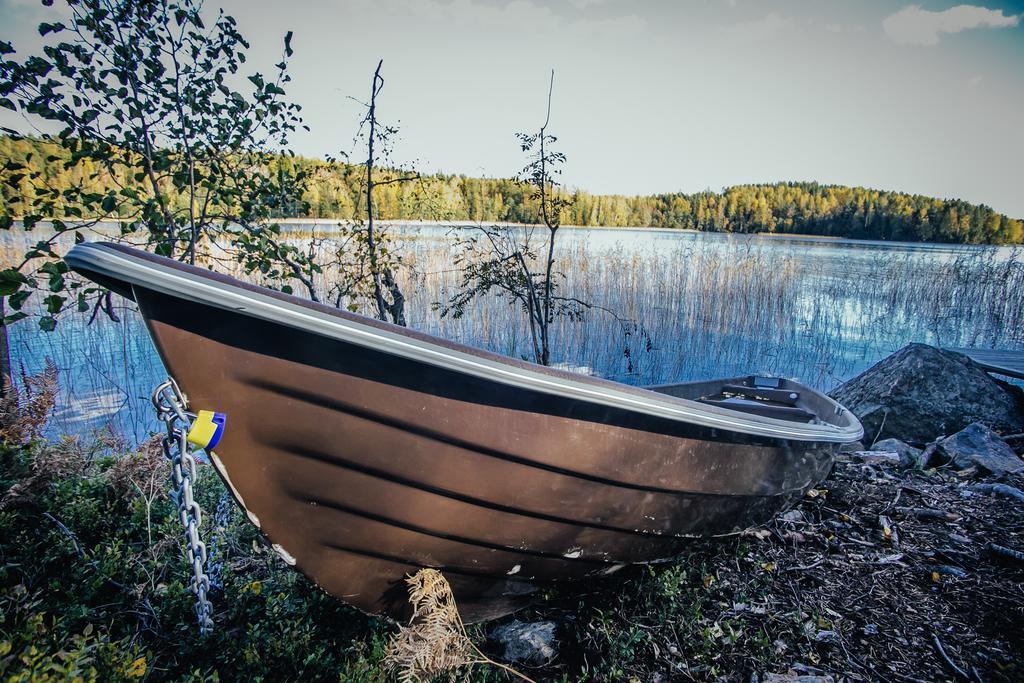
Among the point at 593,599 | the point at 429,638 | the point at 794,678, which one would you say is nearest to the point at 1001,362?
the point at 794,678

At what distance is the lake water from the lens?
19.2 feet

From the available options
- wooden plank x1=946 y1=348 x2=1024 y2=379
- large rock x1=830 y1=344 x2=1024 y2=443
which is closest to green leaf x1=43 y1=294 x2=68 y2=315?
large rock x1=830 y1=344 x2=1024 y2=443

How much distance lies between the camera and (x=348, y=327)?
123 centimetres

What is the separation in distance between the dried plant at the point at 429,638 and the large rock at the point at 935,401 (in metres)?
4.17

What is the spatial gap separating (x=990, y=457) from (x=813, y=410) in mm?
1192

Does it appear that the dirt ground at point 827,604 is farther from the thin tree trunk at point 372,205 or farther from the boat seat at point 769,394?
the thin tree trunk at point 372,205

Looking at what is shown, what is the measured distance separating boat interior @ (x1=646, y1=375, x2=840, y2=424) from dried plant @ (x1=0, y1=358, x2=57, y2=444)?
4002mm

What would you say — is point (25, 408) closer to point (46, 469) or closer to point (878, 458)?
point (46, 469)

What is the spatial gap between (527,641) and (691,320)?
6.55 meters

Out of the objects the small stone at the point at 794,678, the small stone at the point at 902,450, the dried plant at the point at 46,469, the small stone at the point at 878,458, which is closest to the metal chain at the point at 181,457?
the dried plant at the point at 46,469

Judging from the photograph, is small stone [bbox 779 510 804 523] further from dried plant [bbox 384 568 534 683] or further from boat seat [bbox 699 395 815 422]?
dried plant [bbox 384 568 534 683]

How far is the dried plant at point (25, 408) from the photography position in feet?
9.47

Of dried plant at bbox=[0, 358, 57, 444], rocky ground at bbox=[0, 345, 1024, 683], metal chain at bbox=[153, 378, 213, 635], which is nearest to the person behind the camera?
metal chain at bbox=[153, 378, 213, 635]

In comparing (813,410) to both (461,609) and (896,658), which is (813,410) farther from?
(461,609)
